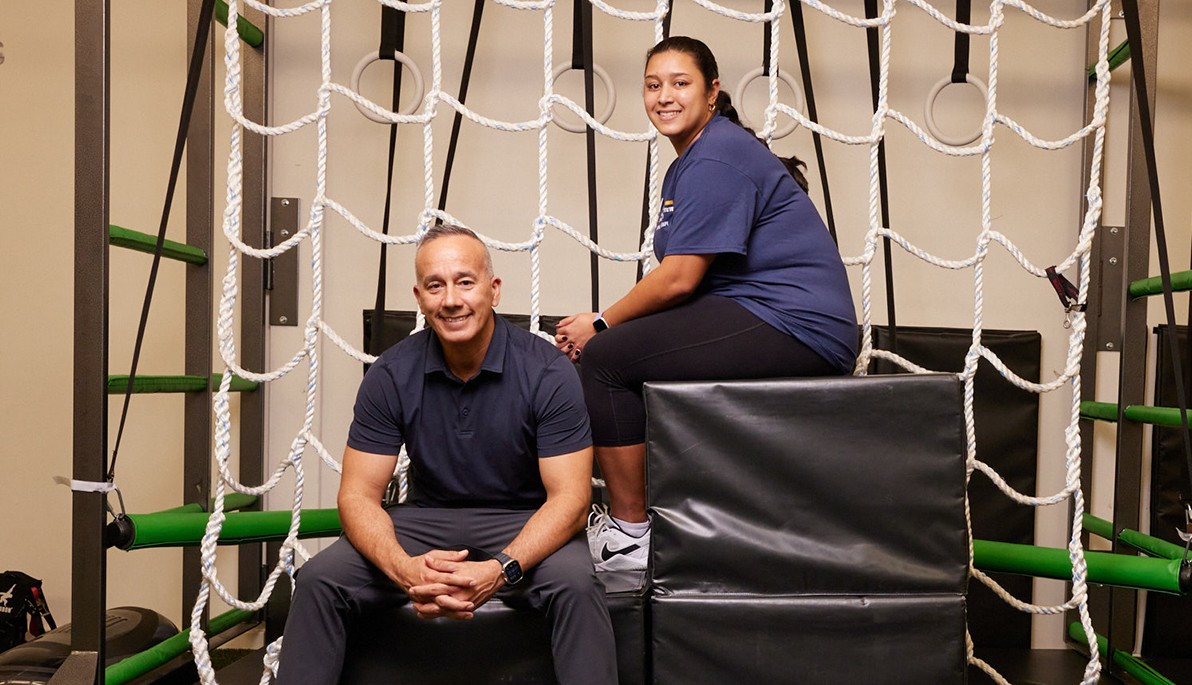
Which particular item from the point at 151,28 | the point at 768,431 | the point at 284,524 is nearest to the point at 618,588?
the point at 768,431

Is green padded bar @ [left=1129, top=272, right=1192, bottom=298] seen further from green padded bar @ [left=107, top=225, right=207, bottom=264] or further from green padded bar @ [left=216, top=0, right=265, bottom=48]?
green padded bar @ [left=216, top=0, right=265, bottom=48]

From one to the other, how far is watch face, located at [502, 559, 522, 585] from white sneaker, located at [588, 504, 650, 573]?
0.19 meters

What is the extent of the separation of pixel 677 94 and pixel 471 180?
3.12 feet

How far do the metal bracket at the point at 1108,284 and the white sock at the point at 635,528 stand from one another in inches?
57.7

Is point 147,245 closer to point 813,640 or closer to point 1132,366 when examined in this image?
point 813,640

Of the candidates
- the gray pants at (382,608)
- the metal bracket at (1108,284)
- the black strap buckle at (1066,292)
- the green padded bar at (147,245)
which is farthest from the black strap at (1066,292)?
the green padded bar at (147,245)

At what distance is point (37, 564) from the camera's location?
2516mm

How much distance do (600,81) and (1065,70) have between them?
1232mm

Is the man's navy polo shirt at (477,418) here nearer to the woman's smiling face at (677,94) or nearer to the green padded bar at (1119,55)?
the woman's smiling face at (677,94)

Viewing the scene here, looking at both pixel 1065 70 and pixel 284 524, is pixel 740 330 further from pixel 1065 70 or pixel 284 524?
pixel 1065 70

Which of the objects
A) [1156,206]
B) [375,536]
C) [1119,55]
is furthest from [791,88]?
[375,536]

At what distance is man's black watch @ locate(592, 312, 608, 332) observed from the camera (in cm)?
171

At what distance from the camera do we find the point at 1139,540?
6.64 ft

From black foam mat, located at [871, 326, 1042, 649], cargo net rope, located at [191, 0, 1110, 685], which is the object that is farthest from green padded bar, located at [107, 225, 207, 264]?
black foam mat, located at [871, 326, 1042, 649]
